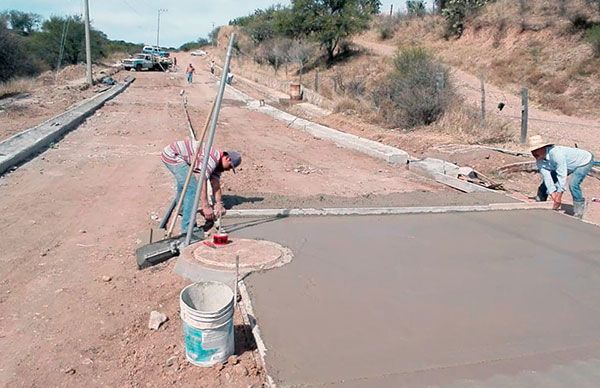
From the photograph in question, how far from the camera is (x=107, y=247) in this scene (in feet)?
19.4

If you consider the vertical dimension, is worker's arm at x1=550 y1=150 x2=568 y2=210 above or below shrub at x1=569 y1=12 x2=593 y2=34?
below

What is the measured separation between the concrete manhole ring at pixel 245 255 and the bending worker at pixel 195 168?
592 mm

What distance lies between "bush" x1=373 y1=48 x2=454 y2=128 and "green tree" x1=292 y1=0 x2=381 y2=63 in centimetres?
2582

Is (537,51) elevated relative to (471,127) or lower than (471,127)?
elevated

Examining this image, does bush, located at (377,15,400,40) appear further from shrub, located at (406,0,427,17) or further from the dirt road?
the dirt road

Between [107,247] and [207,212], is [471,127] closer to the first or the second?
[207,212]

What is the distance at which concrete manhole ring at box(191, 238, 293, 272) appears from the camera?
4809 millimetres

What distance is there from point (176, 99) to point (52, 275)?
2089 centimetres

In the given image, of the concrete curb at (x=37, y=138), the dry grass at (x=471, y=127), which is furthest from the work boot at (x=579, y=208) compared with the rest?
the concrete curb at (x=37, y=138)

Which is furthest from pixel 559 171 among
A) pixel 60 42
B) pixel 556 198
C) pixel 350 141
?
pixel 60 42

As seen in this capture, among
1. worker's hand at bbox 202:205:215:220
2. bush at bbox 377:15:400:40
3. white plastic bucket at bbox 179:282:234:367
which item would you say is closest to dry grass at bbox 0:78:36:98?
worker's hand at bbox 202:205:215:220

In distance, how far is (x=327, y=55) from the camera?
1722 inches

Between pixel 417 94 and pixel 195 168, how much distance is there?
10349mm

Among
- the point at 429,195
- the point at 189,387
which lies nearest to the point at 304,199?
the point at 429,195
